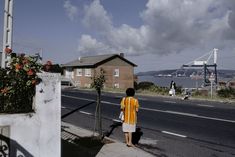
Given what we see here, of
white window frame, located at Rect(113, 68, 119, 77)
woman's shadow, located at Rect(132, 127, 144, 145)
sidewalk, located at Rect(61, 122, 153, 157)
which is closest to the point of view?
sidewalk, located at Rect(61, 122, 153, 157)

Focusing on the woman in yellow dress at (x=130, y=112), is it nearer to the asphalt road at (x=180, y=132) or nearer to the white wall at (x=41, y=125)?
the asphalt road at (x=180, y=132)

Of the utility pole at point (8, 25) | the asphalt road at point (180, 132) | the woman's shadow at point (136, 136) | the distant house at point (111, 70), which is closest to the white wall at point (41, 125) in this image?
the utility pole at point (8, 25)

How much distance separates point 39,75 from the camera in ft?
19.9

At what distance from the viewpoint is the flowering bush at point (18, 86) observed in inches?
232

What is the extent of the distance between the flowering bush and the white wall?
5.1 inches

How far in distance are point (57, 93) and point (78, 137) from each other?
16.4 ft

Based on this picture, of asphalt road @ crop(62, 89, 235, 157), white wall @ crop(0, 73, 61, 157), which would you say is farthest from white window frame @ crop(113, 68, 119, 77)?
white wall @ crop(0, 73, 61, 157)

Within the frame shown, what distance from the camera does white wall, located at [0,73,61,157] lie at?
5.73 meters

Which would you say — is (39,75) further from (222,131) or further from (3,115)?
(222,131)

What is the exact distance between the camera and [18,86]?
5934 mm

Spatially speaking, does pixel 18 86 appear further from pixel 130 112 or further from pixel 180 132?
pixel 180 132

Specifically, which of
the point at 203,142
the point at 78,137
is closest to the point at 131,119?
the point at 78,137

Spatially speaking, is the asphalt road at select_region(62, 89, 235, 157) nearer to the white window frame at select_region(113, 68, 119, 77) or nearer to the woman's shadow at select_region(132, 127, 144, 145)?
the woman's shadow at select_region(132, 127, 144, 145)

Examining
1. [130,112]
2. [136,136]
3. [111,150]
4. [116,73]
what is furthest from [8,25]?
[116,73]
